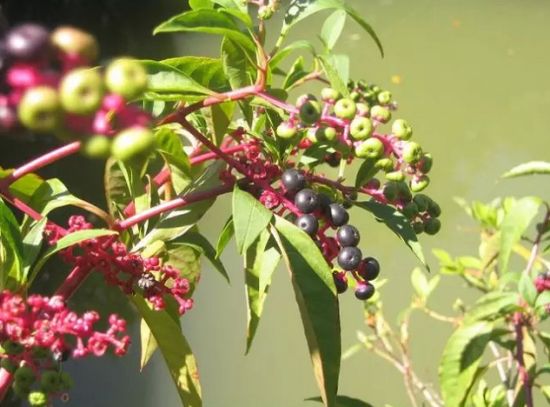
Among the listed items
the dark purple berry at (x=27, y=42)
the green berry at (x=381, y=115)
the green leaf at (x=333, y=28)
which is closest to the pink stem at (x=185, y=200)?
the green berry at (x=381, y=115)

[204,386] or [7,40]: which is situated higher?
[7,40]

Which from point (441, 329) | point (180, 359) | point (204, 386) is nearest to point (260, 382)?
point (204, 386)

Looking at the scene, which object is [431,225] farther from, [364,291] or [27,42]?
[27,42]

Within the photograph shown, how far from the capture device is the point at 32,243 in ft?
1.92

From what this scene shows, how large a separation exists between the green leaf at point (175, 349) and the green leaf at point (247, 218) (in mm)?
171

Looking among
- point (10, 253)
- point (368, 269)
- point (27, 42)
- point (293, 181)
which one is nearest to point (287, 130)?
point (293, 181)

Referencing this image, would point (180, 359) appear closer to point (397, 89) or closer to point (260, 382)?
point (260, 382)

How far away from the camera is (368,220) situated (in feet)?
8.23

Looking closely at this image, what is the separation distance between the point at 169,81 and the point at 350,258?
200 mm

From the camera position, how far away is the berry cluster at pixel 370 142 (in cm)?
55

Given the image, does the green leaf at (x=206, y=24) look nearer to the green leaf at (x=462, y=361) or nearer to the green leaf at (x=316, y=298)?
the green leaf at (x=316, y=298)

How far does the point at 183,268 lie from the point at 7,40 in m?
0.51

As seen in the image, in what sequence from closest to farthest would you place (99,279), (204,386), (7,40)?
(7,40) < (204,386) < (99,279)

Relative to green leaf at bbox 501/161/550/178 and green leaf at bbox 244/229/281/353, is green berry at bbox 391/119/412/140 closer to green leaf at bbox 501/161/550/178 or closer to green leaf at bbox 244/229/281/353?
green leaf at bbox 244/229/281/353
